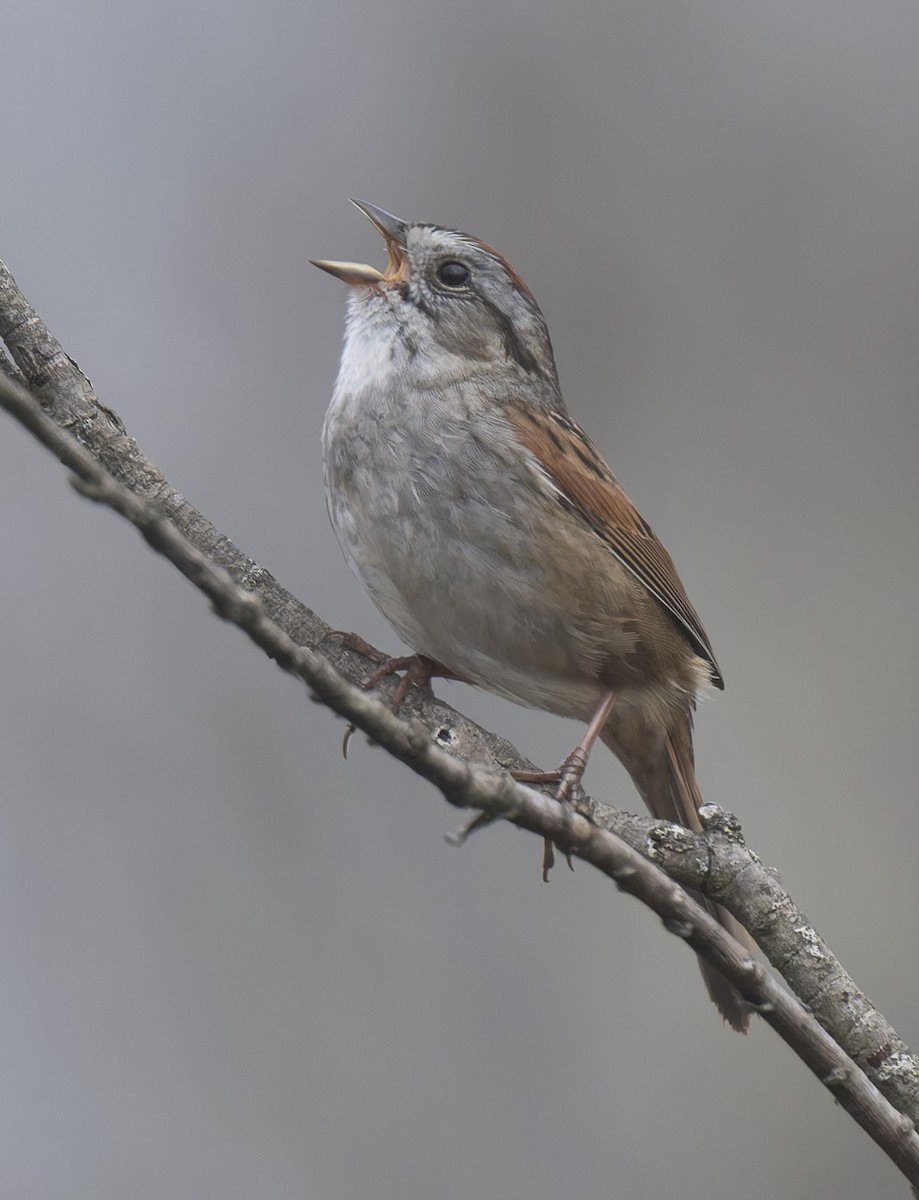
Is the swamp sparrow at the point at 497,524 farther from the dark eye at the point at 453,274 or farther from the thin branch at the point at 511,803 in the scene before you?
the thin branch at the point at 511,803

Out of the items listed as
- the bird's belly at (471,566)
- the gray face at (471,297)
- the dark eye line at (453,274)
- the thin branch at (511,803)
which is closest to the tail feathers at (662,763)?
the bird's belly at (471,566)

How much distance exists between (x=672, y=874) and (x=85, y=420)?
152 centimetres

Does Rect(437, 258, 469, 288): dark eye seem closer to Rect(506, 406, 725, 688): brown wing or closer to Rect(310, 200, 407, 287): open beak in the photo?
Rect(310, 200, 407, 287): open beak

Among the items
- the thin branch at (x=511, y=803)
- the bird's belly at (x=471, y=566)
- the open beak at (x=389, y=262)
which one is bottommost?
the thin branch at (x=511, y=803)

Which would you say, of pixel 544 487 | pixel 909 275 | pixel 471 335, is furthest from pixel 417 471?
pixel 909 275

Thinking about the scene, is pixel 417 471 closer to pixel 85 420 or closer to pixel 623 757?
pixel 85 420

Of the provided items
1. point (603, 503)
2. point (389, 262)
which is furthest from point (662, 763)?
point (389, 262)

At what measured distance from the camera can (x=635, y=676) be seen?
3.64 m

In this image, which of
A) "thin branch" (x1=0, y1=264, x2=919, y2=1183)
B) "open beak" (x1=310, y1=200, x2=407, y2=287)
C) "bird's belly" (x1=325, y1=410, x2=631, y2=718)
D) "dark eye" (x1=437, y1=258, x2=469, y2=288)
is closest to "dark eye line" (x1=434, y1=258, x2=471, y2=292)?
"dark eye" (x1=437, y1=258, x2=469, y2=288)

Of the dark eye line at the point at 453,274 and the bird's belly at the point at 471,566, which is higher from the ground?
the dark eye line at the point at 453,274

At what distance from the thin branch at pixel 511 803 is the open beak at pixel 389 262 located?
1.14 metres

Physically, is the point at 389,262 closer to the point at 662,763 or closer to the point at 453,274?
the point at 453,274

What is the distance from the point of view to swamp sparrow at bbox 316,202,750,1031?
3.35 m

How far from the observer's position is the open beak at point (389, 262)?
3.86 metres
